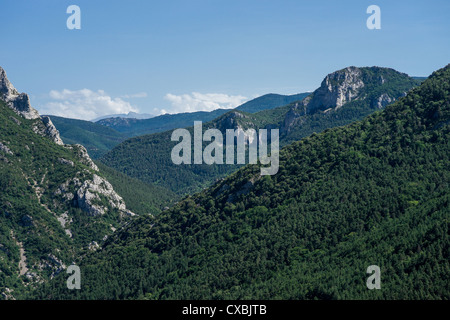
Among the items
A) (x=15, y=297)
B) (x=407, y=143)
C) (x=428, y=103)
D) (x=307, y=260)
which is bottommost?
(x=15, y=297)

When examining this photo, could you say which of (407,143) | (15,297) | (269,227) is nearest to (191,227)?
(269,227)

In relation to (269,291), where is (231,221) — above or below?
above

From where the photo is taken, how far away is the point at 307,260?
12362 centimetres

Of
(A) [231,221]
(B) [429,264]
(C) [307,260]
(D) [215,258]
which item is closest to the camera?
(B) [429,264]

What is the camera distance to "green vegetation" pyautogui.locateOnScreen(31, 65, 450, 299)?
108312 millimetres

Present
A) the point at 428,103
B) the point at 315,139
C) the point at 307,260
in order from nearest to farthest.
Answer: the point at 307,260 < the point at 428,103 < the point at 315,139

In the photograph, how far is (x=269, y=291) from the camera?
371 feet

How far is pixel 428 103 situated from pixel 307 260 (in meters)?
92.5

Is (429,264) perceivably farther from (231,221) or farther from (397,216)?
(231,221)

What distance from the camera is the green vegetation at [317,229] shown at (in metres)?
108

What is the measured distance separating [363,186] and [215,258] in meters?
52.3

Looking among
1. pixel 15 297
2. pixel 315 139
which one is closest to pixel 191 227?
pixel 315 139

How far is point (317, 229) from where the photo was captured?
133750mm

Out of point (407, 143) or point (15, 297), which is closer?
point (407, 143)
